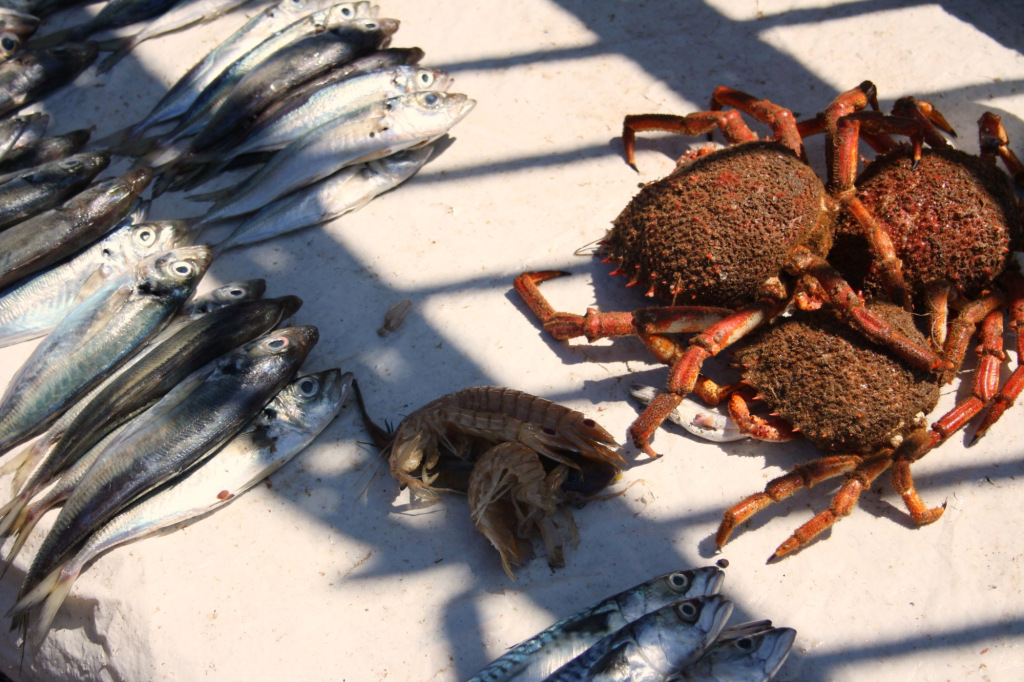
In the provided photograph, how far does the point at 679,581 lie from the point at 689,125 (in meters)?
2.24

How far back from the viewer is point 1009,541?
2805mm

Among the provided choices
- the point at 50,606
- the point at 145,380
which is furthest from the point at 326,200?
the point at 50,606

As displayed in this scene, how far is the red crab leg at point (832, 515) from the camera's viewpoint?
2730 mm

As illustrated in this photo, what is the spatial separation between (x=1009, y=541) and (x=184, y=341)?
3.26 m

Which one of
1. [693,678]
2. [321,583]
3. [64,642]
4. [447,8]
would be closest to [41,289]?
[64,642]

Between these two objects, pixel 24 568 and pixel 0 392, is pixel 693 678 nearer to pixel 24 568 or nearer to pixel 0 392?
pixel 24 568

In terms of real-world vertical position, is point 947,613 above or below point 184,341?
below

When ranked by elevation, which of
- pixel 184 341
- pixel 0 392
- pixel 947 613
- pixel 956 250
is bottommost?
pixel 947 613

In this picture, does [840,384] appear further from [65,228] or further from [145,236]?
[65,228]

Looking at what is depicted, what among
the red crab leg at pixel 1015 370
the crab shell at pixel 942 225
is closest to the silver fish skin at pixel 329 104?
the crab shell at pixel 942 225

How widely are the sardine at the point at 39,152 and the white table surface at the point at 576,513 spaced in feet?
1.11

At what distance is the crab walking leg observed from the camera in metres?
2.75

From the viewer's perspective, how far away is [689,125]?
377cm

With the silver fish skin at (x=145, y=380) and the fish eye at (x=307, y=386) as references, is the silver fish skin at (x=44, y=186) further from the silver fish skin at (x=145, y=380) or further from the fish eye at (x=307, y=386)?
the fish eye at (x=307, y=386)
